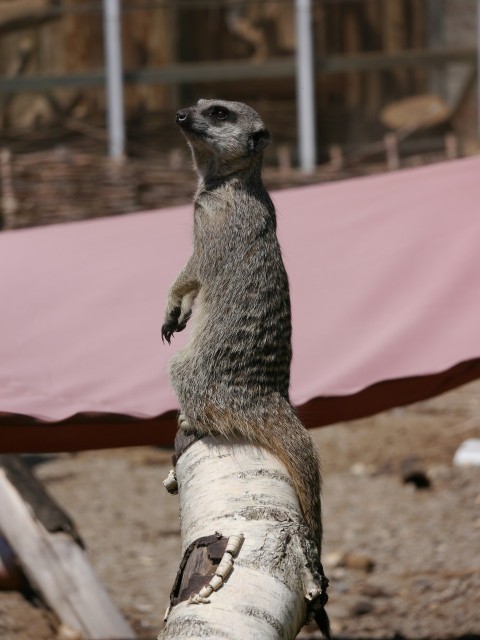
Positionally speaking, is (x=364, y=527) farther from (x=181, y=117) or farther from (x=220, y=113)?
(x=181, y=117)

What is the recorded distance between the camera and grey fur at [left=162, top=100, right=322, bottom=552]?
2.47 metres

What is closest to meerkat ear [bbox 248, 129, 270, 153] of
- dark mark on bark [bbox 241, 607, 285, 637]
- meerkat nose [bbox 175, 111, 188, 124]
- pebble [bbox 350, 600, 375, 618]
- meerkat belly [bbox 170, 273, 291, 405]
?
meerkat nose [bbox 175, 111, 188, 124]

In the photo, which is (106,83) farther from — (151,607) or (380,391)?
(380,391)

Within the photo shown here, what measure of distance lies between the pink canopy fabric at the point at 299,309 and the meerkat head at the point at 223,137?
766 mm

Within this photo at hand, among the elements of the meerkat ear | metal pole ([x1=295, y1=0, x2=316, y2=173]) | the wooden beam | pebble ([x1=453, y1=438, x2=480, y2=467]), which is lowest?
pebble ([x1=453, y1=438, x2=480, y2=467])

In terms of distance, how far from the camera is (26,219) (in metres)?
6.95

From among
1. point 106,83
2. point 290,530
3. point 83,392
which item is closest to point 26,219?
point 106,83

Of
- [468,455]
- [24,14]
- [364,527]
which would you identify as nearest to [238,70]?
[24,14]

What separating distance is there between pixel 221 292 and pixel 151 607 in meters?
2.61

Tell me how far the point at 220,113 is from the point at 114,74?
4935mm

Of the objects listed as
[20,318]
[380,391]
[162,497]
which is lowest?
[162,497]

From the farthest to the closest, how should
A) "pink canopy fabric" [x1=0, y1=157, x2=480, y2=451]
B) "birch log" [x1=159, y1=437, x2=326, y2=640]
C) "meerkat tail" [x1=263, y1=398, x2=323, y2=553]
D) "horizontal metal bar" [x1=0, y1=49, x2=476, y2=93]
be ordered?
"horizontal metal bar" [x1=0, y1=49, x2=476, y2=93] < "pink canopy fabric" [x1=0, y1=157, x2=480, y2=451] < "meerkat tail" [x1=263, y1=398, x2=323, y2=553] < "birch log" [x1=159, y1=437, x2=326, y2=640]

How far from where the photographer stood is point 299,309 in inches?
142

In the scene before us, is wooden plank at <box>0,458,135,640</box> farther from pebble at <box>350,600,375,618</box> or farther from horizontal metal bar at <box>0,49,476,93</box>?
horizontal metal bar at <box>0,49,476,93</box>
